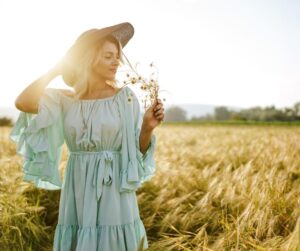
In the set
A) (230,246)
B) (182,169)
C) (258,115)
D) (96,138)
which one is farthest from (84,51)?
(258,115)

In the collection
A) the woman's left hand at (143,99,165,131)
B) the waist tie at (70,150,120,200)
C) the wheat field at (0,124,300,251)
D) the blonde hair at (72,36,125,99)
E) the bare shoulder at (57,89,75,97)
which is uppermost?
the blonde hair at (72,36,125,99)

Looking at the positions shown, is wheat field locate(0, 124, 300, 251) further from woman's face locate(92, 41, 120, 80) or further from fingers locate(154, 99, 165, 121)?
woman's face locate(92, 41, 120, 80)

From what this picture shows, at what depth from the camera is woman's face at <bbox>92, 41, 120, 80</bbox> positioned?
2.47 meters

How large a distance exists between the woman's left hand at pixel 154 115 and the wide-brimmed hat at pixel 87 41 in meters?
0.50

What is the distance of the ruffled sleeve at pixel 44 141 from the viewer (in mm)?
2562

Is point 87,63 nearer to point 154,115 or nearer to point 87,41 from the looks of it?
point 87,41

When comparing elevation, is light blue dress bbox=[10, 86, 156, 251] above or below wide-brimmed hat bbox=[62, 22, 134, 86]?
below

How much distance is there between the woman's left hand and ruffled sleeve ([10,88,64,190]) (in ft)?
1.97

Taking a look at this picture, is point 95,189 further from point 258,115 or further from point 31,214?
point 258,115

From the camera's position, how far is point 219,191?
3449 millimetres

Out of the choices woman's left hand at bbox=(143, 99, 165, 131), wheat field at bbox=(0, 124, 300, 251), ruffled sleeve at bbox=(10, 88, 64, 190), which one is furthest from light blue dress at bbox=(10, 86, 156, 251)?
wheat field at bbox=(0, 124, 300, 251)

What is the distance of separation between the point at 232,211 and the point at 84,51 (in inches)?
67.7

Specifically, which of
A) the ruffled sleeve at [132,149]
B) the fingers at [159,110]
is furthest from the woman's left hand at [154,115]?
the ruffled sleeve at [132,149]

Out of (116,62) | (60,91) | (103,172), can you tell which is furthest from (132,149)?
(60,91)
